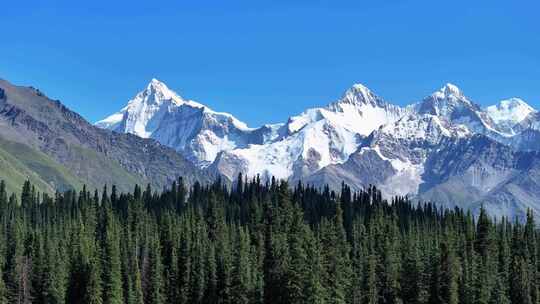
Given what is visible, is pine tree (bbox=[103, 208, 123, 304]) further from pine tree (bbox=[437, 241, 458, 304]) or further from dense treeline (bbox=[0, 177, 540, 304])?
pine tree (bbox=[437, 241, 458, 304])

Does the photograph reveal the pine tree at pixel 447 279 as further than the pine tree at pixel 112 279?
Yes

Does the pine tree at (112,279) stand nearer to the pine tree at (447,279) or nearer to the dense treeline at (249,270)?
the dense treeline at (249,270)

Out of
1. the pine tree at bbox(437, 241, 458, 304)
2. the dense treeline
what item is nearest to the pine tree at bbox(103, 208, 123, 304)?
the dense treeline

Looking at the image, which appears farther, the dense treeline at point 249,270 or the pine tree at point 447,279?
the pine tree at point 447,279

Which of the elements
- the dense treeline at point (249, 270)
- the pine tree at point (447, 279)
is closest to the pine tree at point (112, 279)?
the dense treeline at point (249, 270)

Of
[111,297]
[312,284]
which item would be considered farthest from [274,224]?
[312,284]

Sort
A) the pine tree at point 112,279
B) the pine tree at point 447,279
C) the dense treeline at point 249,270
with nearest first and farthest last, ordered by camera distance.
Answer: the pine tree at point 112,279, the dense treeline at point 249,270, the pine tree at point 447,279

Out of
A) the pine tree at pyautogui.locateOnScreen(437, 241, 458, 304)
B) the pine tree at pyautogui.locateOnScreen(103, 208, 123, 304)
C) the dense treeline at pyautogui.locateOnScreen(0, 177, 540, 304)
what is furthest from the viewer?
the pine tree at pyautogui.locateOnScreen(437, 241, 458, 304)

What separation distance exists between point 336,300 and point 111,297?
131 feet

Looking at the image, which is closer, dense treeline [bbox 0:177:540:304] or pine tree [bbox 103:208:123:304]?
pine tree [bbox 103:208:123:304]

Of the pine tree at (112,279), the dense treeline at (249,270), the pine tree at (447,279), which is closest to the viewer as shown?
the pine tree at (112,279)

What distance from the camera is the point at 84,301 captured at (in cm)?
15088

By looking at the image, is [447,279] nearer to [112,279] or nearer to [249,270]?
[249,270]

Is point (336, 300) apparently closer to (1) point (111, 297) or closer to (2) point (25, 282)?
(1) point (111, 297)
